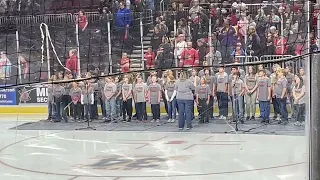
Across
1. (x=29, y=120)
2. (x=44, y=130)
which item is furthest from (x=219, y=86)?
(x=29, y=120)

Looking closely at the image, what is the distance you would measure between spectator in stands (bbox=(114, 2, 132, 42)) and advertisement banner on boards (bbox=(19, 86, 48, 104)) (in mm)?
3488

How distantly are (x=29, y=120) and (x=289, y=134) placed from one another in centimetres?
524

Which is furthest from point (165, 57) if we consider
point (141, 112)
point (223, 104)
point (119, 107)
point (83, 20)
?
point (119, 107)

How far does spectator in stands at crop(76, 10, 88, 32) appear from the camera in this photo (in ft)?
25.7

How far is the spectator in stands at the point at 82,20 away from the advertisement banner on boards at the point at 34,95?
9.98 feet


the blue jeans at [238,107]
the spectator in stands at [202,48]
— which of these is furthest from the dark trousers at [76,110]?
the spectator in stands at [202,48]

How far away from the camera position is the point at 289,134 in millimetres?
7871

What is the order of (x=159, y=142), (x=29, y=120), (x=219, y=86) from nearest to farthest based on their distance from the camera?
(x=159, y=142), (x=219, y=86), (x=29, y=120)

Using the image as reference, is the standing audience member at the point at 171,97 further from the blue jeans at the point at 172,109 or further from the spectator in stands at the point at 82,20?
the spectator in stands at the point at 82,20

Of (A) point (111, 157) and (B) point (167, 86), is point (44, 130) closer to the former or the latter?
(B) point (167, 86)

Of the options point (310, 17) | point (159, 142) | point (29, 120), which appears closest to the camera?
point (310, 17)

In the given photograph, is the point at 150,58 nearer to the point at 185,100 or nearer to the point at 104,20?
the point at 104,20

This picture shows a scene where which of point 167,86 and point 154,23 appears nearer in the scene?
point 154,23

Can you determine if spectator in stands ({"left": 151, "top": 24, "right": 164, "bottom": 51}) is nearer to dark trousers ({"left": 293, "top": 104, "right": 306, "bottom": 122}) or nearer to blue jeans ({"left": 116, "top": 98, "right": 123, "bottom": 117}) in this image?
blue jeans ({"left": 116, "top": 98, "right": 123, "bottom": 117})
